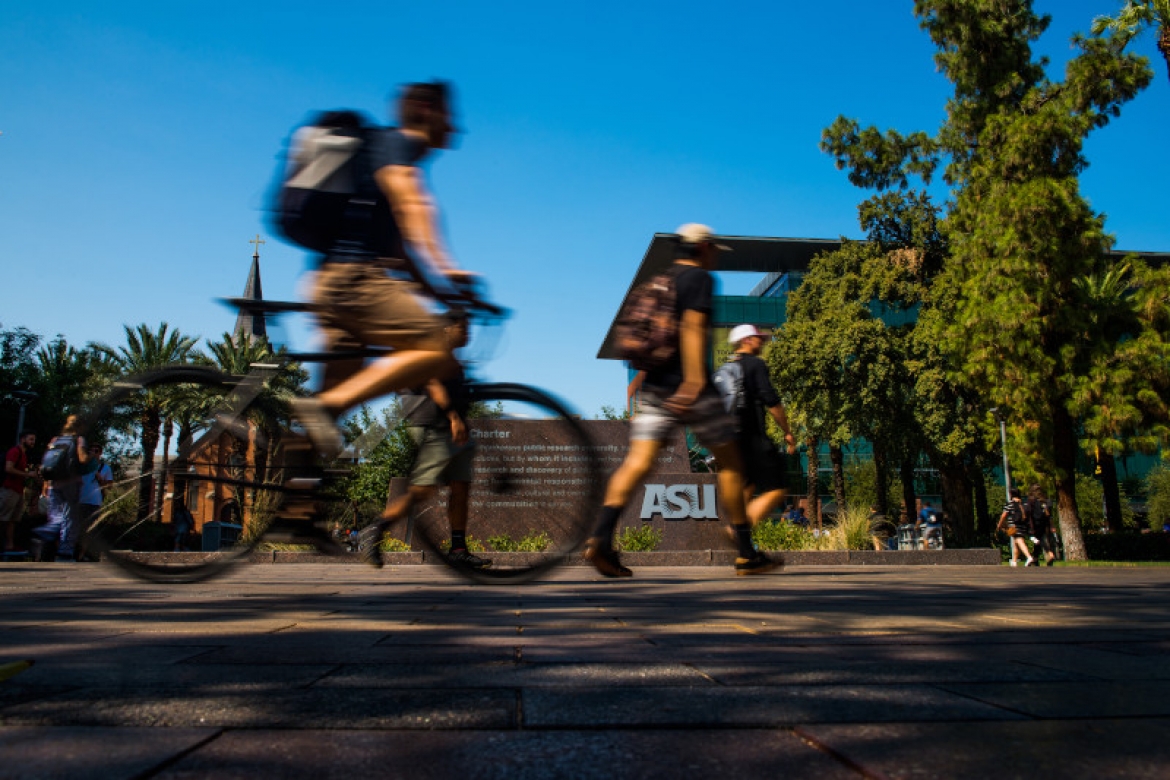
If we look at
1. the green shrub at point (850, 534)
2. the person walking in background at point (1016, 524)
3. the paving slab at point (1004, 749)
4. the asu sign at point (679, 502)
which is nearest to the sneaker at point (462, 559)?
the paving slab at point (1004, 749)

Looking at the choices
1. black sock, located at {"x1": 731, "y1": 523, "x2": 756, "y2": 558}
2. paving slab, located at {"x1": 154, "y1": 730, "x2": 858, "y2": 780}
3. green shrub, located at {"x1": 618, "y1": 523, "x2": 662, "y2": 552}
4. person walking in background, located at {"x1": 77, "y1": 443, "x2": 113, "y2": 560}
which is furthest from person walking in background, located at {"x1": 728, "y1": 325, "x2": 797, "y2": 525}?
green shrub, located at {"x1": 618, "y1": 523, "x2": 662, "y2": 552}

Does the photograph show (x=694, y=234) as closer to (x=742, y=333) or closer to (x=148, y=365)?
(x=742, y=333)

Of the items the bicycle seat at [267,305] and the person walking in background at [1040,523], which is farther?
the person walking in background at [1040,523]

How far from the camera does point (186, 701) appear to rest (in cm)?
169

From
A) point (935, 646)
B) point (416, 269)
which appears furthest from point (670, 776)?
point (416, 269)

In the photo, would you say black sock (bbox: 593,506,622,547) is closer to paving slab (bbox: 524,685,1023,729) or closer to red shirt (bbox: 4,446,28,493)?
paving slab (bbox: 524,685,1023,729)

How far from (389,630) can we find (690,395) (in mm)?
2321

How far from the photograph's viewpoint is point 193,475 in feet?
15.9

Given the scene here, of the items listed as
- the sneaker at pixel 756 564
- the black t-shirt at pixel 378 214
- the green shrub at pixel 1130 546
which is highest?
the black t-shirt at pixel 378 214

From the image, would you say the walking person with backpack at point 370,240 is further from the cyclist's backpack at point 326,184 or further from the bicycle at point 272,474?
the bicycle at point 272,474

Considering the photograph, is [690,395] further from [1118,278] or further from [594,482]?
[1118,278]

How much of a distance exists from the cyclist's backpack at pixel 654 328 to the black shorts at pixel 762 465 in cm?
186

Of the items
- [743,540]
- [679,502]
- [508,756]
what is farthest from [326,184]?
[679,502]

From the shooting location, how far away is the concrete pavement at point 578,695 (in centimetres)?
129
